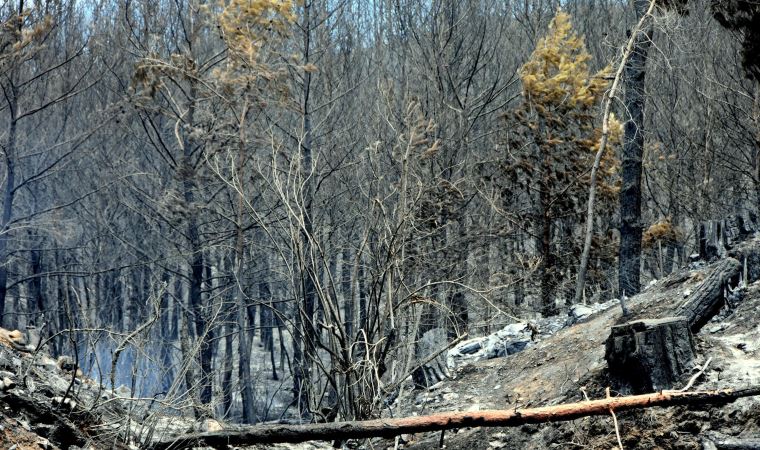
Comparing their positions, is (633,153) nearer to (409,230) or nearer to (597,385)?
(409,230)

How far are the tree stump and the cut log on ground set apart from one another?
81cm

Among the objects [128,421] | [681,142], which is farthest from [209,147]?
[681,142]

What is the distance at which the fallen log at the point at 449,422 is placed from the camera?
477cm

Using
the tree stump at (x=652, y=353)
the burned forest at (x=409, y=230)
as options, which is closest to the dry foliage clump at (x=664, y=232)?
the burned forest at (x=409, y=230)

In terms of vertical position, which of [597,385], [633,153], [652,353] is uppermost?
[633,153]

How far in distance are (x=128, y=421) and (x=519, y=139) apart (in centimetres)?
1321

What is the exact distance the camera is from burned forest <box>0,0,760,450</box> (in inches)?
208

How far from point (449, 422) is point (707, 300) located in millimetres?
2817

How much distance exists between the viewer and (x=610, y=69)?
13.9 m

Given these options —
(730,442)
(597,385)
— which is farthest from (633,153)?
(730,442)

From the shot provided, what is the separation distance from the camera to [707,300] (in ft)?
20.9

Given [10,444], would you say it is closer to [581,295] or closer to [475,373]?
[475,373]

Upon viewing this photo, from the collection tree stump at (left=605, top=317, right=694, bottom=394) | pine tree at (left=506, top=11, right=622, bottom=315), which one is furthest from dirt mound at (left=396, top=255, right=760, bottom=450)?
pine tree at (left=506, top=11, right=622, bottom=315)

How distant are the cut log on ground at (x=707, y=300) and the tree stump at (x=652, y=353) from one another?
81cm
